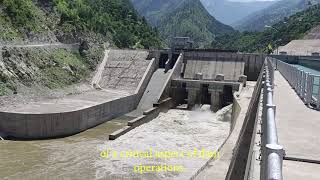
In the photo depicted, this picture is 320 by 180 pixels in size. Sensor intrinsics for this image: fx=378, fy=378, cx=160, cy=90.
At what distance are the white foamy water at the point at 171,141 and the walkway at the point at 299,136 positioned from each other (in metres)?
11.8

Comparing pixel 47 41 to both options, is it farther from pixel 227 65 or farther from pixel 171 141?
pixel 171 141

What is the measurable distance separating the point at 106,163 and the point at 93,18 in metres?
38.9

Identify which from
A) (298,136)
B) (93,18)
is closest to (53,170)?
(298,136)

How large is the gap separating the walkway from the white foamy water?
11.8m

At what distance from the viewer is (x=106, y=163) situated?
2319 cm

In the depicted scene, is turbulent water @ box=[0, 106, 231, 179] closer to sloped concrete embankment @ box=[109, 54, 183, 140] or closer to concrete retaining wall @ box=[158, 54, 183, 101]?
sloped concrete embankment @ box=[109, 54, 183, 140]

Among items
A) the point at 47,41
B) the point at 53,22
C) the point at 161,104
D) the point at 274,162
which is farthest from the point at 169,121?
the point at 274,162

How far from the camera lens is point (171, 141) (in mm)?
28891

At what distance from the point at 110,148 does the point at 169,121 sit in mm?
11169

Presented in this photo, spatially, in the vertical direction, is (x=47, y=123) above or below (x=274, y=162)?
below

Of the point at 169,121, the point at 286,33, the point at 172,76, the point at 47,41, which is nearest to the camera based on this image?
the point at 169,121

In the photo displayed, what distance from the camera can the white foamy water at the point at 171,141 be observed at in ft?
71.9

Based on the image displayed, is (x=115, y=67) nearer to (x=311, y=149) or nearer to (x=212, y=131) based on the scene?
(x=212, y=131)

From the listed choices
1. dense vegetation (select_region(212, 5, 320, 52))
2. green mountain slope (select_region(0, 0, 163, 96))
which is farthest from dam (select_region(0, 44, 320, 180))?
dense vegetation (select_region(212, 5, 320, 52))
